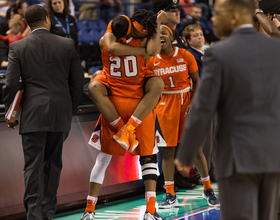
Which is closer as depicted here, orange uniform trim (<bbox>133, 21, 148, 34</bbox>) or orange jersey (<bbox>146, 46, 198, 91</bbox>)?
orange uniform trim (<bbox>133, 21, 148, 34</bbox>)

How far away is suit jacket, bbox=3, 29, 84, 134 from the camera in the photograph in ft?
11.4

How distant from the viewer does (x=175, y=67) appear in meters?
4.50

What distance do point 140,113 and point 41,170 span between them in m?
1.06

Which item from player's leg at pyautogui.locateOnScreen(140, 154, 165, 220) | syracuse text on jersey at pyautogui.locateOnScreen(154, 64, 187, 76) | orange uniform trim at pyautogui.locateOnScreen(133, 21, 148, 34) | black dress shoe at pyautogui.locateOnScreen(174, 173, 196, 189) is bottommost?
black dress shoe at pyautogui.locateOnScreen(174, 173, 196, 189)

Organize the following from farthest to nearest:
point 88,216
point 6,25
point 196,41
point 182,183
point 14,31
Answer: point 6,25, point 14,31, point 182,183, point 196,41, point 88,216

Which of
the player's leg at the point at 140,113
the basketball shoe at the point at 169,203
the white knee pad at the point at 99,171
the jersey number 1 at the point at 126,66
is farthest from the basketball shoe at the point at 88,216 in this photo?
the jersey number 1 at the point at 126,66

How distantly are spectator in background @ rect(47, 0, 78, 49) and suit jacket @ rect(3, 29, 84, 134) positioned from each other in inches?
100

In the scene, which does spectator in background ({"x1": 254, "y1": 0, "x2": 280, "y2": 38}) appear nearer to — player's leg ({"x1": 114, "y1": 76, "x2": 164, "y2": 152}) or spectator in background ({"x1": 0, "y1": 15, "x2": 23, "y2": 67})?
player's leg ({"x1": 114, "y1": 76, "x2": 164, "y2": 152})

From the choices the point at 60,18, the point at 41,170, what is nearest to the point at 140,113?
the point at 41,170

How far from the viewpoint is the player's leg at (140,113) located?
141 inches

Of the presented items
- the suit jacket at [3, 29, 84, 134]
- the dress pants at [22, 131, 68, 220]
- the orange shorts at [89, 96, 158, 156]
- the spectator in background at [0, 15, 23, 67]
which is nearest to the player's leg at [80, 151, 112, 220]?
the orange shorts at [89, 96, 158, 156]

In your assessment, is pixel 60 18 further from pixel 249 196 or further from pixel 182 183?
pixel 249 196

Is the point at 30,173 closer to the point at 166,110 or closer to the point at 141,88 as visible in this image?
the point at 141,88

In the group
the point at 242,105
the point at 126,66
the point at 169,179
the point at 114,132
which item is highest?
the point at 242,105
